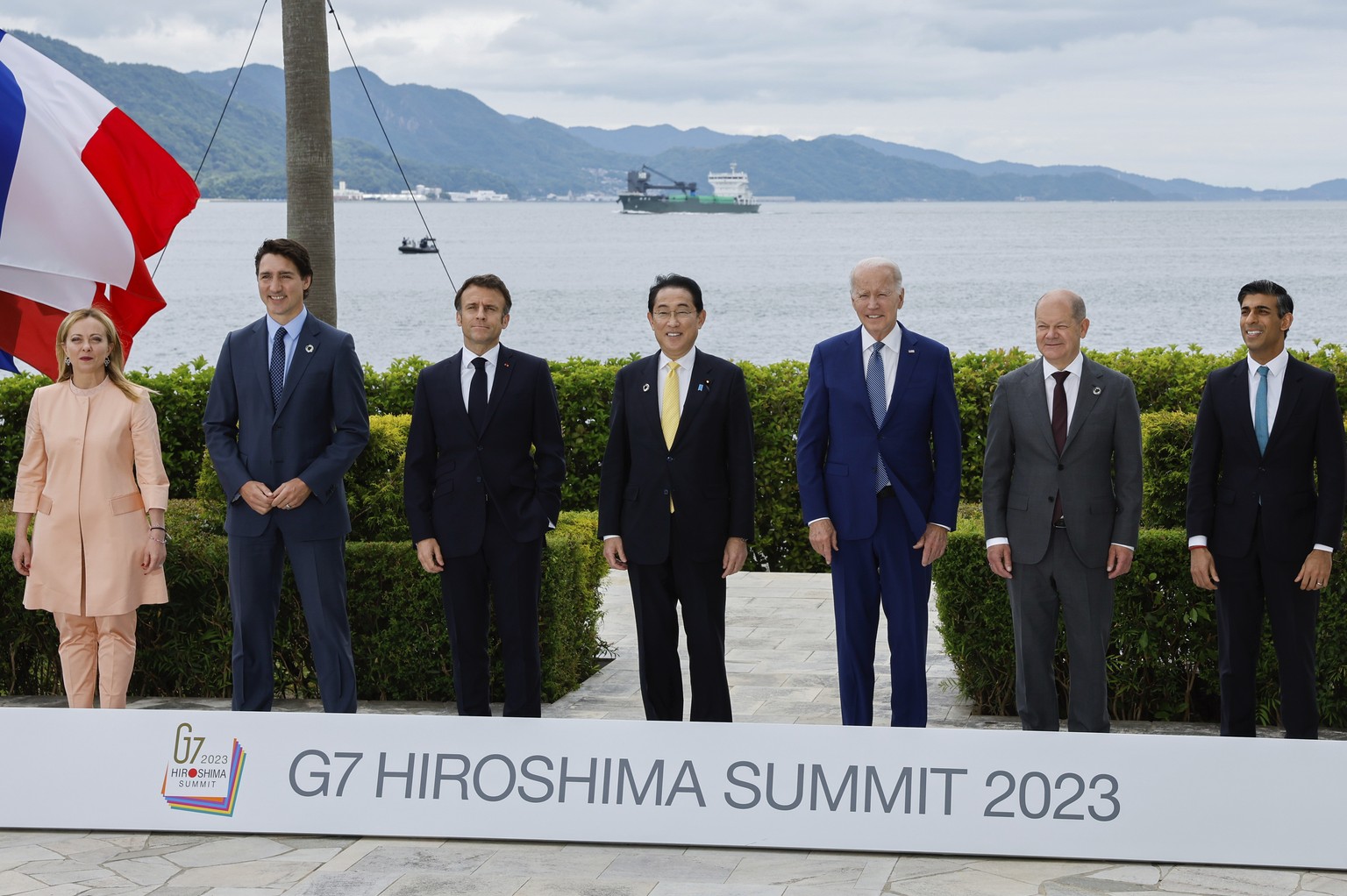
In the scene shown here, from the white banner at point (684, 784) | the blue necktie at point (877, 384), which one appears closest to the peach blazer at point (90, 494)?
the white banner at point (684, 784)

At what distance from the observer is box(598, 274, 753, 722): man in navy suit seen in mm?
5551

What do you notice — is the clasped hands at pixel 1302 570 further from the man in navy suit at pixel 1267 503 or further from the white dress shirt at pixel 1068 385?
A: the white dress shirt at pixel 1068 385

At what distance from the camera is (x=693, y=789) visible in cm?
463

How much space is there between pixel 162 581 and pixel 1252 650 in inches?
180

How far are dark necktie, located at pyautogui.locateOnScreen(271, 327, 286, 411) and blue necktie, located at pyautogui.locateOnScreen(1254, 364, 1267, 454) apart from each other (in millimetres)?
3981

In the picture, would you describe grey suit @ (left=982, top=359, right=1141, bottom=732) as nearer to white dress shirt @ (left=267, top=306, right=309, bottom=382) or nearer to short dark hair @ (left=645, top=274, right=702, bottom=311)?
short dark hair @ (left=645, top=274, right=702, bottom=311)

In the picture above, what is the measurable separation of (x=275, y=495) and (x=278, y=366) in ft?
1.87

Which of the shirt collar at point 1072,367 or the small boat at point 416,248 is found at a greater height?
the small boat at point 416,248

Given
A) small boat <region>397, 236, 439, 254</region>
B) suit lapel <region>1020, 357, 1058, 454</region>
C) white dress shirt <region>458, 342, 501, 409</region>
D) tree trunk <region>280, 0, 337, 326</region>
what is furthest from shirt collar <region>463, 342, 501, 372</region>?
small boat <region>397, 236, 439, 254</region>

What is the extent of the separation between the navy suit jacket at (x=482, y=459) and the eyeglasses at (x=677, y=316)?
1.78 ft

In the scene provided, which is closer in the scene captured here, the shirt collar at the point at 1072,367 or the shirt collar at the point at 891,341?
the shirt collar at the point at 1072,367

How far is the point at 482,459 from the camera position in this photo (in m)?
5.69

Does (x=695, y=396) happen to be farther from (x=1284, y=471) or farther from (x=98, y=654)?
(x=98, y=654)

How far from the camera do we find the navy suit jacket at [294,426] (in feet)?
19.0
